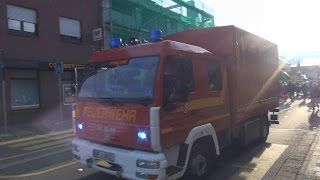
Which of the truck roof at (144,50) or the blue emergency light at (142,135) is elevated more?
the truck roof at (144,50)

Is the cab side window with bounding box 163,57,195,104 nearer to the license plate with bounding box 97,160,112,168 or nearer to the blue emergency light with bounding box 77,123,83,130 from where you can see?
the license plate with bounding box 97,160,112,168

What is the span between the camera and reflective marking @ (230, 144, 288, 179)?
727 cm

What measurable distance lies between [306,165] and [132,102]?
14.4 ft

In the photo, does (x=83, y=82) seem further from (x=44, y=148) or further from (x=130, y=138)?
(x=44, y=148)

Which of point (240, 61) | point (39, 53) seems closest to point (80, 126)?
point (240, 61)

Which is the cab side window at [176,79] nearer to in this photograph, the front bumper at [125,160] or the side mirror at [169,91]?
the side mirror at [169,91]

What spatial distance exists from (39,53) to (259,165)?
13.9 meters

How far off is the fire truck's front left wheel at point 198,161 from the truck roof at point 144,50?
5.41ft

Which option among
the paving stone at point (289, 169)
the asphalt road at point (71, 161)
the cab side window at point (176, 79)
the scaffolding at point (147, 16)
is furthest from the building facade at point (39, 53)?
the cab side window at point (176, 79)

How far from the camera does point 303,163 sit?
26.8ft

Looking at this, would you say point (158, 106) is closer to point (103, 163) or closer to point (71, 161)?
point (103, 163)

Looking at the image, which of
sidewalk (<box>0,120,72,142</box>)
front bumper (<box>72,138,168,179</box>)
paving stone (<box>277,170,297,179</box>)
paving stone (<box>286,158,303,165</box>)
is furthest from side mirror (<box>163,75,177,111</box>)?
sidewalk (<box>0,120,72,142</box>)

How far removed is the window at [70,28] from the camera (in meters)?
20.4

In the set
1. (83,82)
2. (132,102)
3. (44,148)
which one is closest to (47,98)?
(44,148)
